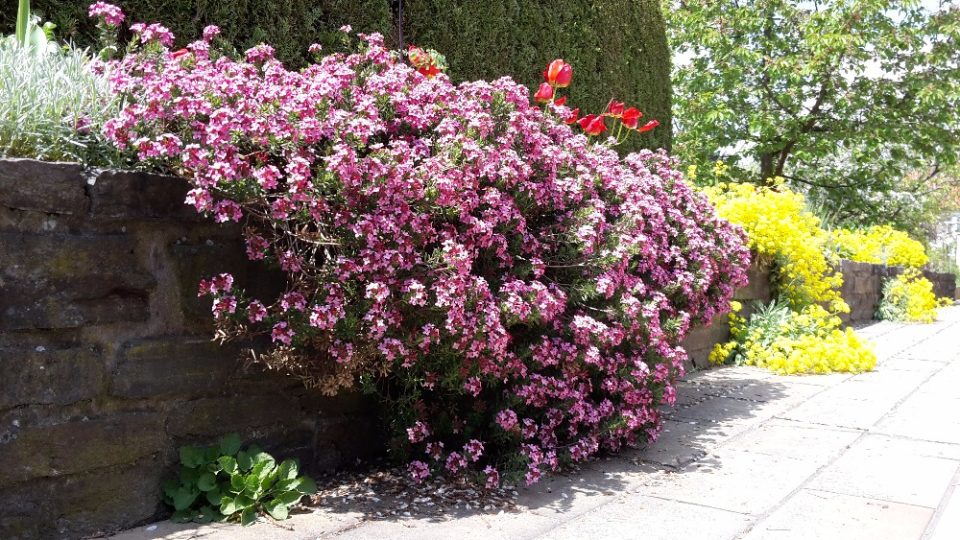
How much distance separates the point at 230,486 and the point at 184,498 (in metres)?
0.14

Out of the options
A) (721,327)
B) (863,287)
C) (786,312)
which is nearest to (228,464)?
(721,327)

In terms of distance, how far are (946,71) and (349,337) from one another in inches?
498

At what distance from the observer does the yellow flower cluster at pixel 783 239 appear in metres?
6.48

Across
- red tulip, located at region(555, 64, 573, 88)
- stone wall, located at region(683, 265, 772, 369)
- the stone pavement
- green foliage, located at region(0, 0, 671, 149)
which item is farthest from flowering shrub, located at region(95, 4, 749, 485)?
stone wall, located at region(683, 265, 772, 369)

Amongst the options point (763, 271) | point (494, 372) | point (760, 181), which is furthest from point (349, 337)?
point (760, 181)

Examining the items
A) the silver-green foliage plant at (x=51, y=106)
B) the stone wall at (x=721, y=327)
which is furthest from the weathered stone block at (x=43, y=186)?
the stone wall at (x=721, y=327)

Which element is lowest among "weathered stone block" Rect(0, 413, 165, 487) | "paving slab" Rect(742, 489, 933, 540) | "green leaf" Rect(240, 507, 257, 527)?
"paving slab" Rect(742, 489, 933, 540)

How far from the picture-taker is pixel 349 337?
2.57m

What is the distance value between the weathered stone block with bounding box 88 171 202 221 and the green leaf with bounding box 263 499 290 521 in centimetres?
93

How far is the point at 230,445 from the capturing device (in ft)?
8.76

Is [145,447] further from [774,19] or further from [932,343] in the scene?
[774,19]

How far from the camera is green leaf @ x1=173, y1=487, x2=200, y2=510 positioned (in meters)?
2.52

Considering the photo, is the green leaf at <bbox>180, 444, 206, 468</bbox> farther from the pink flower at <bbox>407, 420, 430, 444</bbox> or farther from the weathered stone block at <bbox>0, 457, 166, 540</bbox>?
the pink flower at <bbox>407, 420, 430, 444</bbox>

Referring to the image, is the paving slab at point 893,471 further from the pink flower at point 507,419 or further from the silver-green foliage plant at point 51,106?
the silver-green foliage plant at point 51,106
